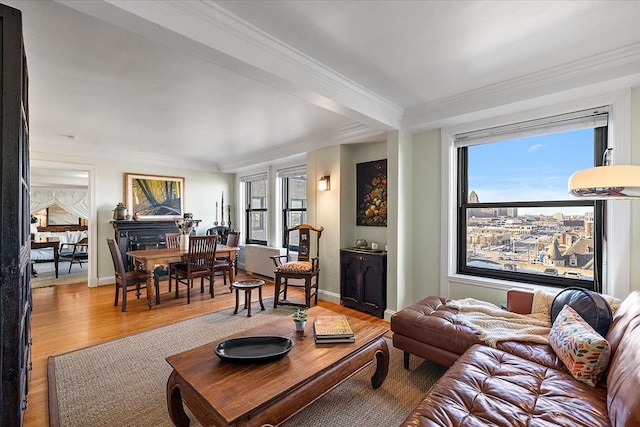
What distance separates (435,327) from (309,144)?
11.1 feet

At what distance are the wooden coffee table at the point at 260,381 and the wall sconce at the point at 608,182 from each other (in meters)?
1.55

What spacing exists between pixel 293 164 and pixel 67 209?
781cm

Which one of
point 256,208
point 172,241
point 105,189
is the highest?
point 105,189

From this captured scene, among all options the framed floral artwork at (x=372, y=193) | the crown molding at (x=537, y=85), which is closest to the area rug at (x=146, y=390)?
the framed floral artwork at (x=372, y=193)

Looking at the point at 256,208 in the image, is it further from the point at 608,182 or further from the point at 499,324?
the point at 608,182

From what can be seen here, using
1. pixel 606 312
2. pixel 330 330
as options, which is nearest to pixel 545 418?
pixel 606 312

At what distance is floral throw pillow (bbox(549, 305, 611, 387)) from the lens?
1.55m

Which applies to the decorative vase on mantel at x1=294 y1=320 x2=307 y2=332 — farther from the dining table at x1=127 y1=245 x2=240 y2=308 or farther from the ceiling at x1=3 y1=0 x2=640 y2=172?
the dining table at x1=127 y1=245 x2=240 y2=308

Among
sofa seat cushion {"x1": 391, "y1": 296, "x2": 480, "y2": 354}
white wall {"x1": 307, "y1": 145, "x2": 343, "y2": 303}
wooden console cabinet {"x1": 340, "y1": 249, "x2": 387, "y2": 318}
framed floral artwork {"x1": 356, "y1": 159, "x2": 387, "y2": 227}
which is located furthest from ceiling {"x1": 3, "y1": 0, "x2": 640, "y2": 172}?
sofa seat cushion {"x1": 391, "y1": 296, "x2": 480, "y2": 354}

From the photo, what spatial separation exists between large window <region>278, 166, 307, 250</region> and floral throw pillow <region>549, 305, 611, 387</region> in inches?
166

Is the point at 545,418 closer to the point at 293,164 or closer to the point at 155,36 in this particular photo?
the point at 155,36

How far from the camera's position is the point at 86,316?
3.79m

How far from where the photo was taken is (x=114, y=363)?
8.53 feet

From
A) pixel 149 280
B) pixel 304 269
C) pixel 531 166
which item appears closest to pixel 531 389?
pixel 531 166
